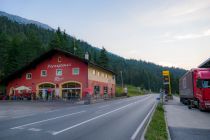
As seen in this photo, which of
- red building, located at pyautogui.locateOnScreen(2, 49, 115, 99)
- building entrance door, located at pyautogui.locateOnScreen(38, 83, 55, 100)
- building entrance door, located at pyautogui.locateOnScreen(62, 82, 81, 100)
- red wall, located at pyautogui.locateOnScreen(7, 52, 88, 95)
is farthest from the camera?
building entrance door, located at pyautogui.locateOnScreen(38, 83, 55, 100)

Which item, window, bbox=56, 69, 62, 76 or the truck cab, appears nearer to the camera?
the truck cab

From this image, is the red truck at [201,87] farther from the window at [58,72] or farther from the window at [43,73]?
the window at [43,73]

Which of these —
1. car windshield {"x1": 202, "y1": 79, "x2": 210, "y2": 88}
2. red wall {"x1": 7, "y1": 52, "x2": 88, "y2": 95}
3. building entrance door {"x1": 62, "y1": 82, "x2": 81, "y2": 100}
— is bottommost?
building entrance door {"x1": 62, "y1": 82, "x2": 81, "y2": 100}

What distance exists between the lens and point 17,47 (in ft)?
226

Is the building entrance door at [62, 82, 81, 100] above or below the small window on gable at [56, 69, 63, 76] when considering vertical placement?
below

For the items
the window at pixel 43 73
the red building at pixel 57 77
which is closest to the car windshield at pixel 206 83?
the red building at pixel 57 77

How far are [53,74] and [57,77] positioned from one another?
116 cm

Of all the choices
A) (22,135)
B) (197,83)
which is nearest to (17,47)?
(197,83)

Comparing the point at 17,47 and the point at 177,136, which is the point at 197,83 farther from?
the point at 17,47

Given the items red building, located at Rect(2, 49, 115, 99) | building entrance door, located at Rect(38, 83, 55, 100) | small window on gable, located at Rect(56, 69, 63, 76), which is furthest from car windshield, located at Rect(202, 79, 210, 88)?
small window on gable, located at Rect(56, 69, 63, 76)

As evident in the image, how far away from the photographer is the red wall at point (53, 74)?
141 ft

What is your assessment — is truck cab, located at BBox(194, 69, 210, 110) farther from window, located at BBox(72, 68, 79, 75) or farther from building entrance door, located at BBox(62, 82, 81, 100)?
window, located at BBox(72, 68, 79, 75)

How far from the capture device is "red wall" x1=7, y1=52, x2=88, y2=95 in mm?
43125

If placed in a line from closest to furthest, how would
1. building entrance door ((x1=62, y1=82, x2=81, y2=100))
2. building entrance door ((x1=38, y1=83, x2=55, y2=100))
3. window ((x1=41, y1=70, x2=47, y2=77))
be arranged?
1. building entrance door ((x1=62, y1=82, x2=81, y2=100))
2. building entrance door ((x1=38, y1=83, x2=55, y2=100))
3. window ((x1=41, y1=70, x2=47, y2=77))
